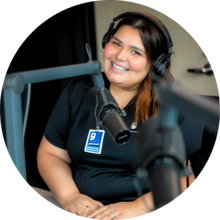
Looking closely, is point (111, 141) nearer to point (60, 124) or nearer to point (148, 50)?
point (60, 124)

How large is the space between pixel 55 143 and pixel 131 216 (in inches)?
18.6

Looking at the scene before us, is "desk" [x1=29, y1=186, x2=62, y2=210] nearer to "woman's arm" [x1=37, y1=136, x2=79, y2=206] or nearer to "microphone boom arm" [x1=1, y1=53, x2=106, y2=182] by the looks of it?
"woman's arm" [x1=37, y1=136, x2=79, y2=206]

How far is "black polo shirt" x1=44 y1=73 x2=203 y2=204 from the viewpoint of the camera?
97cm

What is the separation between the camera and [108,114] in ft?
1.59

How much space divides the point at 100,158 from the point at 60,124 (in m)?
0.25

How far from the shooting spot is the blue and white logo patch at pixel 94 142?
993mm

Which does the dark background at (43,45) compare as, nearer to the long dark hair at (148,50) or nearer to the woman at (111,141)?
the woman at (111,141)

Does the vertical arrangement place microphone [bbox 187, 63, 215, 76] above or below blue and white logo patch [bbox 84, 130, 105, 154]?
above

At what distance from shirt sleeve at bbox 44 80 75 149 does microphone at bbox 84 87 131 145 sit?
55cm

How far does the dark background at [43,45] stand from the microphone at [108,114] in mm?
1454

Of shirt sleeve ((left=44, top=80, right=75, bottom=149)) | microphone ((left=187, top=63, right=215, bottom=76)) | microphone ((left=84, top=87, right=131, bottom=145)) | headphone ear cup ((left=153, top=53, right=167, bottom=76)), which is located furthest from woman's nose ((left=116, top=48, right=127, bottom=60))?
microphone ((left=187, top=63, right=215, bottom=76))

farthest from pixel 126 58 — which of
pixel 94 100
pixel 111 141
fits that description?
pixel 94 100

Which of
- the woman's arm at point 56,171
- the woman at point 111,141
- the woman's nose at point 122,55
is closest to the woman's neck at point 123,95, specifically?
the woman at point 111,141

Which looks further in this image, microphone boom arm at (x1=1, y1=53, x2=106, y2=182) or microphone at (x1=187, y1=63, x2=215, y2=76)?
microphone at (x1=187, y1=63, x2=215, y2=76)
